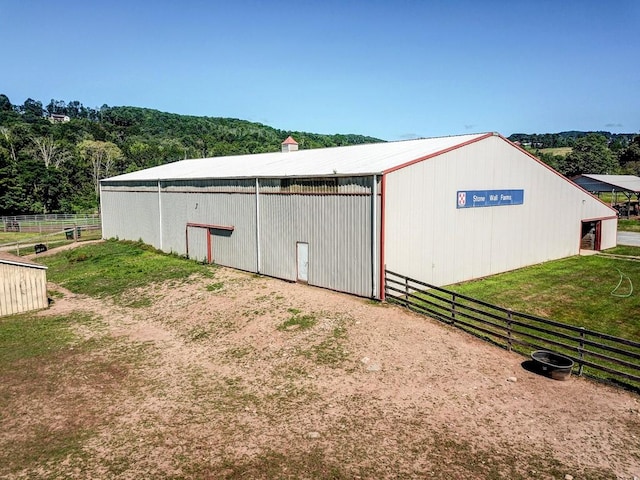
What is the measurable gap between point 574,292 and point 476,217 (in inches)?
226

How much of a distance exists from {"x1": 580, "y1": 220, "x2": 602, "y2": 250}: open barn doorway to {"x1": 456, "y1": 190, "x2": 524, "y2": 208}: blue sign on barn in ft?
32.6

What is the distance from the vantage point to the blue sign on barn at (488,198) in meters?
22.6

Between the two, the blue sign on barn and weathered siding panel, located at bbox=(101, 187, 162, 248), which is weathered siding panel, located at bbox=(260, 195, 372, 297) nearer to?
the blue sign on barn

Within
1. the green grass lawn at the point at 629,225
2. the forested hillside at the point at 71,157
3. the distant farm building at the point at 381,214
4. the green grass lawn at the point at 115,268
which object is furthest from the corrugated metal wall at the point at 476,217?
the forested hillside at the point at 71,157

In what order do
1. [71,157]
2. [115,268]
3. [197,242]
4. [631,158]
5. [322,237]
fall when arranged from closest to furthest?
[322,237] < [115,268] < [197,242] < [71,157] < [631,158]

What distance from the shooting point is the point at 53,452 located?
30.7 feet

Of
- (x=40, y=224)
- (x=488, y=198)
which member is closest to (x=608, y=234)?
(x=488, y=198)

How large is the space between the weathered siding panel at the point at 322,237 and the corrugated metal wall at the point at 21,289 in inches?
405

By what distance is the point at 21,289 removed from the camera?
66.0 feet

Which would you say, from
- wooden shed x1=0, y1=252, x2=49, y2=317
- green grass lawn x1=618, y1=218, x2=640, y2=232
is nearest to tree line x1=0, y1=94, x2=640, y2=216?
wooden shed x1=0, y1=252, x2=49, y2=317

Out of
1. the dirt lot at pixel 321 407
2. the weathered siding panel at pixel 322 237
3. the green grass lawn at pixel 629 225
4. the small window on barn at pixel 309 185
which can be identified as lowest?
the dirt lot at pixel 321 407

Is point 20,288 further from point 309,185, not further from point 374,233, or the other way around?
point 374,233

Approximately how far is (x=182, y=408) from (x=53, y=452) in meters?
2.79

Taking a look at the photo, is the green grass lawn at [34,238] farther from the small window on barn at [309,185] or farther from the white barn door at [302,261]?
the white barn door at [302,261]
